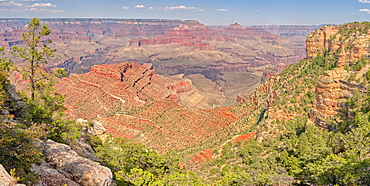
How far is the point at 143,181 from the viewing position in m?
24.2

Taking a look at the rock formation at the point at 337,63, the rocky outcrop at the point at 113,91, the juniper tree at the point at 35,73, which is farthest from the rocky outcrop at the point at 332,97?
the rocky outcrop at the point at 113,91

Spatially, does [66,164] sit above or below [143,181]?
above

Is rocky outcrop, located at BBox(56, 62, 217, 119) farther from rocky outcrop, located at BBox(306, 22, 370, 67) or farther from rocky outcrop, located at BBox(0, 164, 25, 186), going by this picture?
rocky outcrop, located at BBox(0, 164, 25, 186)

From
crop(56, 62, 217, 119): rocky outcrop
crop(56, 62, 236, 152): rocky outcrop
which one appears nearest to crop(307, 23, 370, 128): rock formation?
crop(56, 62, 236, 152): rocky outcrop

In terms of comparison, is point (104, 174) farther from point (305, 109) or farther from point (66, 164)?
point (305, 109)

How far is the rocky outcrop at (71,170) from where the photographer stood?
16.4 metres

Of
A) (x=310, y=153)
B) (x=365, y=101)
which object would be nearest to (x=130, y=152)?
(x=310, y=153)

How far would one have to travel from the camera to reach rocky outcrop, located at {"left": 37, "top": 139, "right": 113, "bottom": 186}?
16409mm

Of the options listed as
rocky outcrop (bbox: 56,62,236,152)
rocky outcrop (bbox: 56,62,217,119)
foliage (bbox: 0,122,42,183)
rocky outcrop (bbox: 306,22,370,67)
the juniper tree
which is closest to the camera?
foliage (bbox: 0,122,42,183)

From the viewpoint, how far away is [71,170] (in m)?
18.5

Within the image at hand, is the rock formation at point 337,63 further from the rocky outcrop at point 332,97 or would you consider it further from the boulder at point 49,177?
the boulder at point 49,177

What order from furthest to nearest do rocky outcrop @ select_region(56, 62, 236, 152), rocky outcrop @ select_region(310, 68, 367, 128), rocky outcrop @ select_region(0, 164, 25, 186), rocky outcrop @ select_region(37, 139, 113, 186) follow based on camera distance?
rocky outcrop @ select_region(56, 62, 236, 152), rocky outcrop @ select_region(310, 68, 367, 128), rocky outcrop @ select_region(37, 139, 113, 186), rocky outcrop @ select_region(0, 164, 25, 186)

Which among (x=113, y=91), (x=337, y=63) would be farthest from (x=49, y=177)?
(x=113, y=91)

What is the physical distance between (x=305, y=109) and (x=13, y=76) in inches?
7810
